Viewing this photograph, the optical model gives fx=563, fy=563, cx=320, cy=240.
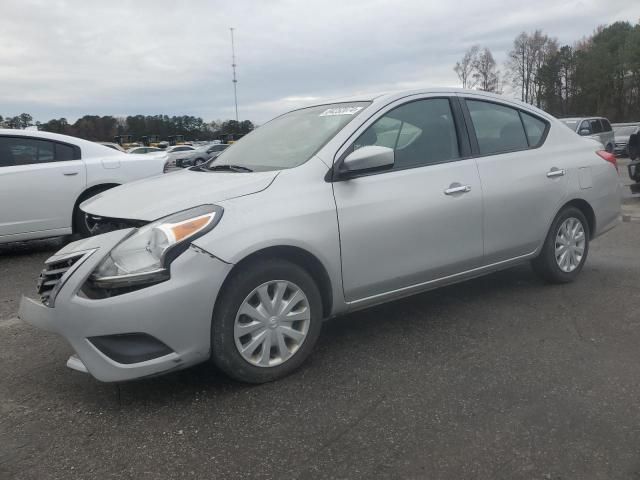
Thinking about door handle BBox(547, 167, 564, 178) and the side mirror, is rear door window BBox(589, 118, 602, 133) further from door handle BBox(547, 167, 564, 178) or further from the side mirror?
the side mirror

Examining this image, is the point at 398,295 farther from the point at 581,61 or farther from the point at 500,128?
the point at 581,61

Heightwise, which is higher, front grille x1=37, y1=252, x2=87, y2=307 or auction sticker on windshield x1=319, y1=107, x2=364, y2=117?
auction sticker on windshield x1=319, y1=107, x2=364, y2=117

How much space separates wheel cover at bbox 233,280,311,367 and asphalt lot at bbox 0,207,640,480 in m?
0.18

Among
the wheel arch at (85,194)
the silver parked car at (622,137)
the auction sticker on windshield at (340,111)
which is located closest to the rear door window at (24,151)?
the wheel arch at (85,194)

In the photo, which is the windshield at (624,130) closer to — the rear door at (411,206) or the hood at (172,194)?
the rear door at (411,206)

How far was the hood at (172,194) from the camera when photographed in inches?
118

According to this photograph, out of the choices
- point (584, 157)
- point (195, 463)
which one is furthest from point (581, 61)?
point (195, 463)

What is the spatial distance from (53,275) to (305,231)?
52.8 inches

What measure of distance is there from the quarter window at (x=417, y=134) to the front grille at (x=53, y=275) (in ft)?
5.65

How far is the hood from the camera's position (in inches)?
118

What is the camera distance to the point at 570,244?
4.68 m

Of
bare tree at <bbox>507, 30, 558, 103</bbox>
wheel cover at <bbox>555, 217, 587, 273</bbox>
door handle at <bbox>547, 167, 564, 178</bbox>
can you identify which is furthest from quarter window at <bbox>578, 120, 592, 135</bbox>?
bare tree at <bbox>507, 30, 558, 103</bbox>

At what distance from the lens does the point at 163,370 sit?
9.00 feet

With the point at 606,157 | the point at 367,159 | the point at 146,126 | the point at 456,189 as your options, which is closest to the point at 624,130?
the point at 606,157
